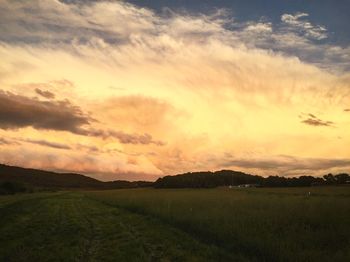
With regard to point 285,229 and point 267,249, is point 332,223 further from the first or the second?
point 267,249

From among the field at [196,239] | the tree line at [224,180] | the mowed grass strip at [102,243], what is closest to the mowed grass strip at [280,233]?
the field at [196,239]

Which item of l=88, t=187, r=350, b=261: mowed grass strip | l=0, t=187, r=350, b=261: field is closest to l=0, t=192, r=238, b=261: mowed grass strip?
l=0, t=187, r=350, b=261: field

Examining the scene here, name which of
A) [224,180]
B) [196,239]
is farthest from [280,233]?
[224,180]

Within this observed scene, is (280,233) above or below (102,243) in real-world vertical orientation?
above

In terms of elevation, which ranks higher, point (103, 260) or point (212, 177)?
point (212, 177)

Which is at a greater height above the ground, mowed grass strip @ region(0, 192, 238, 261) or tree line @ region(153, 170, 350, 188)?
tree line @ region(153, 170, 350, 188)

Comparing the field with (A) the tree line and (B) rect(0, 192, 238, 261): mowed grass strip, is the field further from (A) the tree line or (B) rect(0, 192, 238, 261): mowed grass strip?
(A) the tree line

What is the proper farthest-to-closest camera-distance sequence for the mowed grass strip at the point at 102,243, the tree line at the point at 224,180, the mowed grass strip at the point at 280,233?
the tree line at the point at 224,180 → the mowed grass strip at the point at 102,243 → the mowed grass strip at the point at 280,233

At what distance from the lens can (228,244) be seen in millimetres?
15883

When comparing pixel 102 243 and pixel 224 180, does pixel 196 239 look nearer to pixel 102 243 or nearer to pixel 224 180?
pixel 102 243

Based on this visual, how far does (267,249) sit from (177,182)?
153 metres

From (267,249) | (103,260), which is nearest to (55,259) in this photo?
(103,260)

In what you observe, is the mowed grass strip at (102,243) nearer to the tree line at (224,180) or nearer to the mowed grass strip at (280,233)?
the mowed grass strip at (280,233)

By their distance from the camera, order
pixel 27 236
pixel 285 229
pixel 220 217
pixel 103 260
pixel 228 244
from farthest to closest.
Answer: pixel 220 217
pixel 27 236
pixel 285 229
pixel 228 244
pixel 103 260
